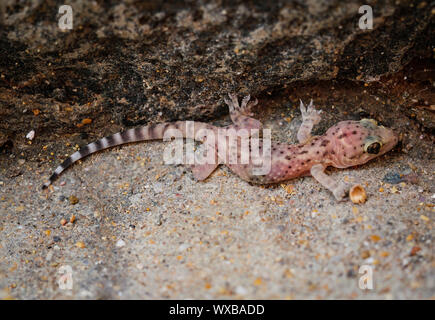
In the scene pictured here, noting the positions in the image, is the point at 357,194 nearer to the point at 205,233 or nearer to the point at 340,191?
the point at 340,191

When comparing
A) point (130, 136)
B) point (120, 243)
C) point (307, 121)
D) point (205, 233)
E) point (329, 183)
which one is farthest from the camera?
point (130, 136)

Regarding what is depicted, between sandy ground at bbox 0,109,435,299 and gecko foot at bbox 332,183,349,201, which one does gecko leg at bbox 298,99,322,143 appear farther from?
gecko foot at bbox 332,183,349,201

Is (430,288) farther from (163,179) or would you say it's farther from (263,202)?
(163,179)

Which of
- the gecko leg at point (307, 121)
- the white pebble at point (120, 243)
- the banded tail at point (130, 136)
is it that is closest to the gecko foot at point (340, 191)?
the gecko leg at point (307, 121)

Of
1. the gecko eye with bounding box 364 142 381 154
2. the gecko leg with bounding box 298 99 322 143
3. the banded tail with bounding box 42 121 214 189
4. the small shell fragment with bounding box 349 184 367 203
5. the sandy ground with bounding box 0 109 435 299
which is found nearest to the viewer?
the sandy ground with bounding box 0 109 435 299

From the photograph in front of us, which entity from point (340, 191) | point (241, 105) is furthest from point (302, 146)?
point (241, 105)

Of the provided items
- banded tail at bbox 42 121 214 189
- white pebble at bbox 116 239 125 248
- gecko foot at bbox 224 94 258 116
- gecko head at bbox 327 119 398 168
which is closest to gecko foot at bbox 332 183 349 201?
gecko head at bbox 327 119 398 168

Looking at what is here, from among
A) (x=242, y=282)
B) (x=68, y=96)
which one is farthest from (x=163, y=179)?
(x=242, y=282)
